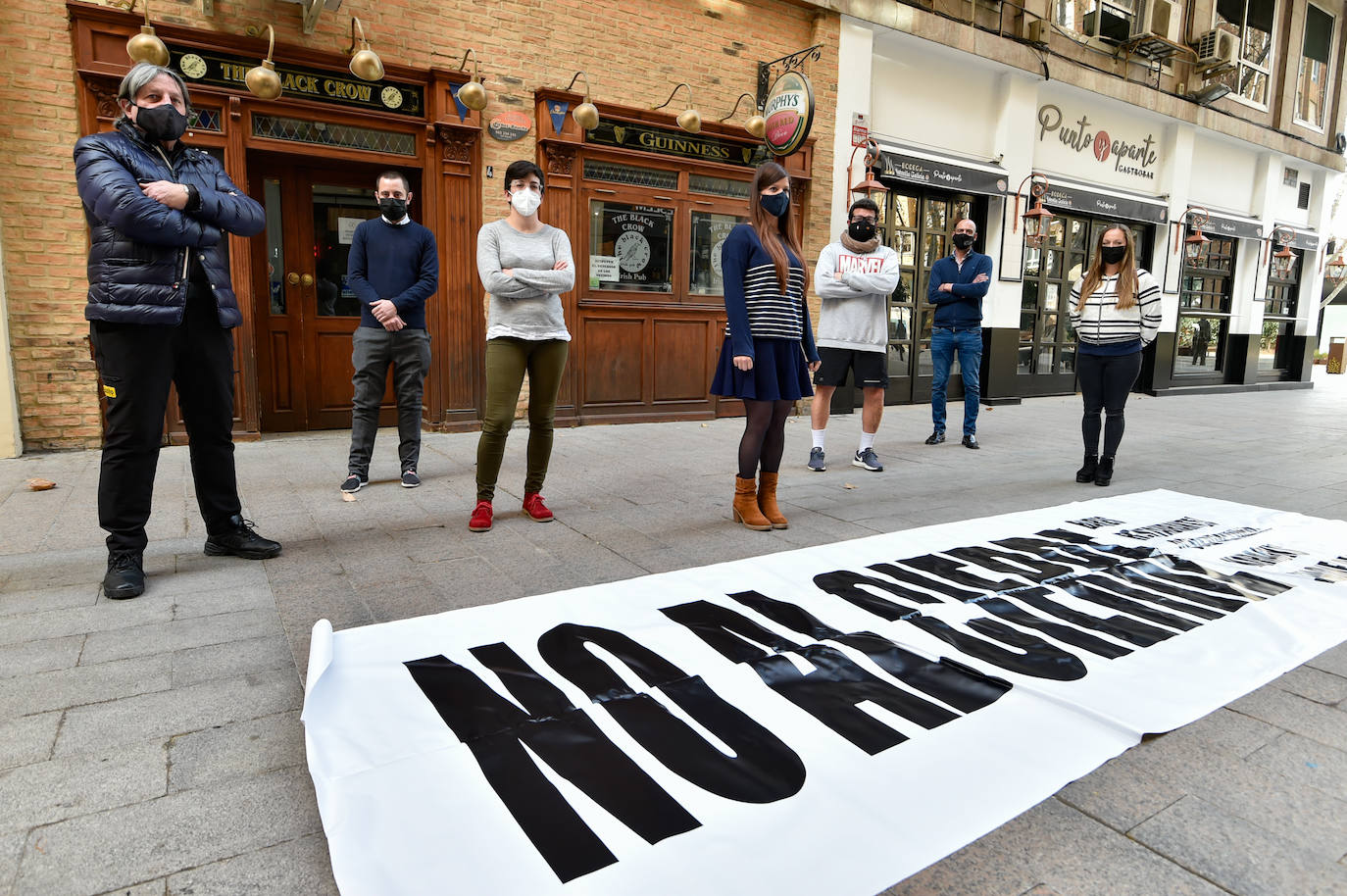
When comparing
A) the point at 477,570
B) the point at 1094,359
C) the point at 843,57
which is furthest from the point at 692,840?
the point at 843,57

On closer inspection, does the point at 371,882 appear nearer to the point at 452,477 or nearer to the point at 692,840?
the point at 692,840

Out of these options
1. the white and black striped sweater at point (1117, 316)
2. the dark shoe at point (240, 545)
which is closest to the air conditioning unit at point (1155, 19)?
the white and black striped sweater at point (1117, 316)

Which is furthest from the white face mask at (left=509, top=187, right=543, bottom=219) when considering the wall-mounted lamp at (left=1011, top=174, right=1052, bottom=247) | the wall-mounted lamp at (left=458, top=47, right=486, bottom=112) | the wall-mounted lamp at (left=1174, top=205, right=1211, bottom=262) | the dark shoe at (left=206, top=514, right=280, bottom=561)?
the wall-mounted lamp at (left=1174, top=205, right=1211, bottom=262)

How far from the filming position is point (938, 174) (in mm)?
11125

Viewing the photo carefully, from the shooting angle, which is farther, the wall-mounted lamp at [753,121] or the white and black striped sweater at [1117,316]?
the wall-mounted lamp at [753,121]

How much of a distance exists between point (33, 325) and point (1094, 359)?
818 cm

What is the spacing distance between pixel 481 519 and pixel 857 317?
11.5 ft

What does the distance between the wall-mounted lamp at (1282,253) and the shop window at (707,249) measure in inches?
566

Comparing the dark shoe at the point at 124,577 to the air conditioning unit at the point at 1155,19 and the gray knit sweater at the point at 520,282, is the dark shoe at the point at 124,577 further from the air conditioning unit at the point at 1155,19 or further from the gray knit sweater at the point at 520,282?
the air conditioning unit at the point at 1155,19

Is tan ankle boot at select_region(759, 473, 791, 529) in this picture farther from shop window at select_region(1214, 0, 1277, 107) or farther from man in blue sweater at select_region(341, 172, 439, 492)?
shop window at select_region(1214, 0, 1277, 107)

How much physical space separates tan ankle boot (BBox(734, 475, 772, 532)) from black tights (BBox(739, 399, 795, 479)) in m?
0.05

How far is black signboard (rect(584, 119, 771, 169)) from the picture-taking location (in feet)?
27.4

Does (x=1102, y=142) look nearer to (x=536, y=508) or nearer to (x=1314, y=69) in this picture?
(x=1314, y=69)

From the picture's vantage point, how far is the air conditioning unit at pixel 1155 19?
13602 millimetres
